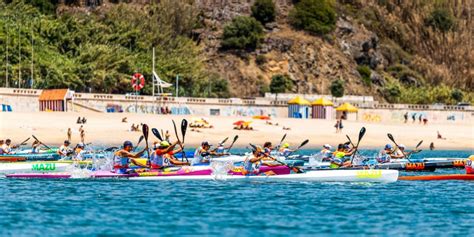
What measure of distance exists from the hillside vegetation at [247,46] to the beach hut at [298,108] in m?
13.2

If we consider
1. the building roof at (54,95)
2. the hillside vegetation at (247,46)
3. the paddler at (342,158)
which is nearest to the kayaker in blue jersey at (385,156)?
Answer: the paddler at (342,158)

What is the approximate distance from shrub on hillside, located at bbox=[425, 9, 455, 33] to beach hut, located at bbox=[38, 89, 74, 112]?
7487 cm

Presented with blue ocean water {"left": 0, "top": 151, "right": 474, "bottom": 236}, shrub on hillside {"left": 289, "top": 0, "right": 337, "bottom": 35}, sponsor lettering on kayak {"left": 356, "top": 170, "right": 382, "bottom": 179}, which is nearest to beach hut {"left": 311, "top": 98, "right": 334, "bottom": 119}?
shrub on hillside {"left": 289, "top": 0, "right": 337, "bottom": 35}

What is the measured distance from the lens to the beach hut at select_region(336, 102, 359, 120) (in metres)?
112

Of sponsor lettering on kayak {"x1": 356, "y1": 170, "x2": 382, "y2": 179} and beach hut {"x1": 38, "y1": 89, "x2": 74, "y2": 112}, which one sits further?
beach hut {"x1": 38, "y1": 89, "x2": 74, "y2": 112}

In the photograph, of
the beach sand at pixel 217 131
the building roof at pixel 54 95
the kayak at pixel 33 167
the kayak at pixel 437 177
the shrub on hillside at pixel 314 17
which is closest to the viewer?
the kayak at pixel 437 177

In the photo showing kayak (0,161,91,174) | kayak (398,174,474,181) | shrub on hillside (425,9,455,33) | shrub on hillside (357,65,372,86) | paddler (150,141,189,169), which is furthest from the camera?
shrub on hillside (425,9,455,33)

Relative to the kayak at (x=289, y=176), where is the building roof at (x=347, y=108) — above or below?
above

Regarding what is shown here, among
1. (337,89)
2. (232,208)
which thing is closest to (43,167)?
(232,208)

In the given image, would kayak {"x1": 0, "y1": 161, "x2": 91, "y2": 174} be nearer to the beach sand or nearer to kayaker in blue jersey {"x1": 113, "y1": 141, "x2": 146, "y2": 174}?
kayaker in blue jersey {"x1": 113, "y1": 141, "x2": 146, "y2": 174}

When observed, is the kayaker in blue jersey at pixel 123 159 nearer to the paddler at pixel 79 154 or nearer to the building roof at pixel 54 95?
the paddler at pixel 79 154

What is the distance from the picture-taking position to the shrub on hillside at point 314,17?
468 feet

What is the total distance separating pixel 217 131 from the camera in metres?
86.0

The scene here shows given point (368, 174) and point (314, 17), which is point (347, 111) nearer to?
point (314, 17)
